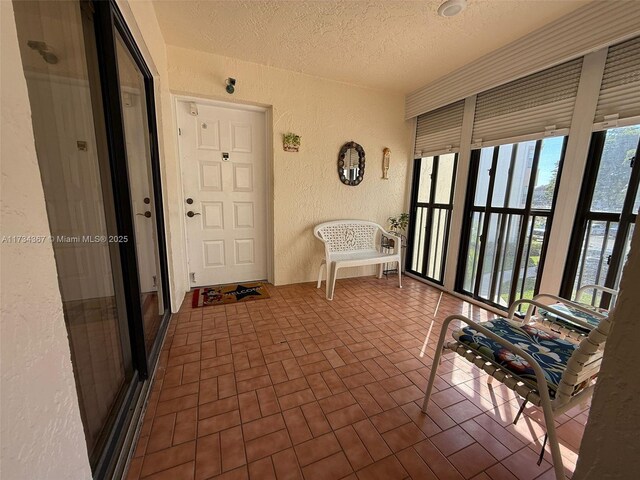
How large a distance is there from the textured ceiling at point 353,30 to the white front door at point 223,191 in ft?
2.18

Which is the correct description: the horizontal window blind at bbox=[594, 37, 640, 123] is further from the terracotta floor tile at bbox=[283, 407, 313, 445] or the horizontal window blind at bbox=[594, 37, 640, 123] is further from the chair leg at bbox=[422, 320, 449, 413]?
the terracotta floor tile at bbox=[283, 407, 313, 445]

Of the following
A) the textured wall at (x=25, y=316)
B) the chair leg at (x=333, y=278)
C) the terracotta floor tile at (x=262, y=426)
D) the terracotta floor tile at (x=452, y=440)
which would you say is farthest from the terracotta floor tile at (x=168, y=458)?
the chair leg at (x=333, y=278)

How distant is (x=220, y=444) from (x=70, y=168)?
131cm

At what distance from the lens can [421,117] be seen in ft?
11.4

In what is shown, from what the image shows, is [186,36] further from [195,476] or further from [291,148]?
[195,476]

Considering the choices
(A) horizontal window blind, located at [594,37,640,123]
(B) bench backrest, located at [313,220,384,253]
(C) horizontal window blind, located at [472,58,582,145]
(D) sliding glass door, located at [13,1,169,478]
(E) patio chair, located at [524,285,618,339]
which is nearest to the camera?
(D) sliding glass door, located at [13,1,169,478]

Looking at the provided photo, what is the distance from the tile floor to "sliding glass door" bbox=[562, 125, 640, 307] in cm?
108

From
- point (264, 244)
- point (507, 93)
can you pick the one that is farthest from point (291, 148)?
point (507, 93)

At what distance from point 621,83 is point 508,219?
1.20 m

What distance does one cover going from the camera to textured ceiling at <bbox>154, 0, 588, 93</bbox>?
1.89 meters

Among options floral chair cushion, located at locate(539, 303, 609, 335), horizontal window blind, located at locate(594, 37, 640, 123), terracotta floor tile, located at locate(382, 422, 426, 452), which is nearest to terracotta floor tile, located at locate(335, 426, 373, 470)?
terracotta floor tile, located at locate(382, 422, 426, 452)

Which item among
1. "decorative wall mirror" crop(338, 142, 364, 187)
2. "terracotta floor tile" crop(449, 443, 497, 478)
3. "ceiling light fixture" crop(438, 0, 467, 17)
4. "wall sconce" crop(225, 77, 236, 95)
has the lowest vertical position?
"terracotta floor tile" crop(449, 443, 497, 478)

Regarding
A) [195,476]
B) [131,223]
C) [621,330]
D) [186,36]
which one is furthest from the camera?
[186,36]

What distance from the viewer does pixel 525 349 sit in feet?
4.25
